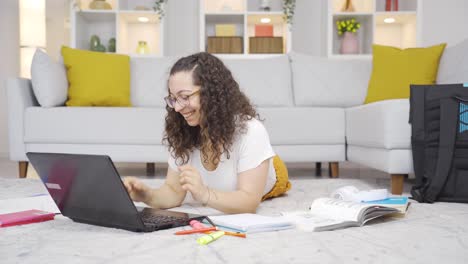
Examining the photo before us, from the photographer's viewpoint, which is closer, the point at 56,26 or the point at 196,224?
the point at 196,224

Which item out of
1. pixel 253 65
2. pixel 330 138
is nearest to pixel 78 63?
pixel 253 65

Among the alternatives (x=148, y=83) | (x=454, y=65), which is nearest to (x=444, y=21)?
(x=454, y=65)

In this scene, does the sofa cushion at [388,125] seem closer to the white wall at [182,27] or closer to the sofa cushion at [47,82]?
the sofa cushion at [47,82]

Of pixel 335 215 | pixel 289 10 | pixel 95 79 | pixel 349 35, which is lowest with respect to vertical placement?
pixel 335 215

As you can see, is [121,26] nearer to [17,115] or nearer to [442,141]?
[17,115]

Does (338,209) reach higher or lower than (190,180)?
lower

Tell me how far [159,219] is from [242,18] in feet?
12.5

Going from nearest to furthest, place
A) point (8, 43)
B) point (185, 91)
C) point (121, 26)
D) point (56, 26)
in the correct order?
point (185, 91) < point (121, 26) < point (8, 43) < point (56, 26)

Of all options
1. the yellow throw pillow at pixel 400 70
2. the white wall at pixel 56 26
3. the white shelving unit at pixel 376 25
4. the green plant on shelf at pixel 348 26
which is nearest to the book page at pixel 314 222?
the yellow throw pillow at pixel 400 70

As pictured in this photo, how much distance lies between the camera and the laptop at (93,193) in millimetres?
1317

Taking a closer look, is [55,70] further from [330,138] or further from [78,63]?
[330,138]

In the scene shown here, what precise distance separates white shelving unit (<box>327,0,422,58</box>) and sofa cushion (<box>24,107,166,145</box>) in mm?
2254

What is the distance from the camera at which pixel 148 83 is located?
373 cm

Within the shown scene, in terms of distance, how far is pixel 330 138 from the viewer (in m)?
3.27
